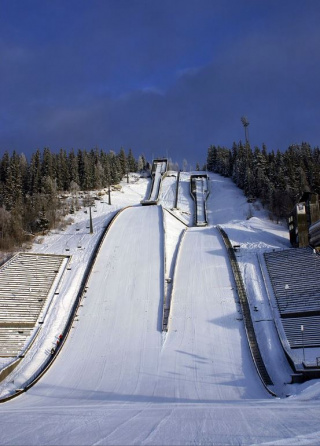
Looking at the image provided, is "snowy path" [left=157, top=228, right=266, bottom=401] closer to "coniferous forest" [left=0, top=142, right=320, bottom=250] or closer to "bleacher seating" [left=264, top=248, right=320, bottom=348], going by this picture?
"bleacher seating" [left=264, top=248, right=320, bottom=348]

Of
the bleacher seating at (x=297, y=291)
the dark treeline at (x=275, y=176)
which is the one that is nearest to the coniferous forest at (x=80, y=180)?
the dark treeline at (x=275, y=176)

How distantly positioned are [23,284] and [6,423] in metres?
20.6

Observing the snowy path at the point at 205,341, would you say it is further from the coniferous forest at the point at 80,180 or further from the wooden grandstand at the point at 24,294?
the coniferous forest at the point at 80,180

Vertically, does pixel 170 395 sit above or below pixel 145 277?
below

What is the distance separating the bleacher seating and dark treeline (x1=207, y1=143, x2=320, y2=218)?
59.4 ft

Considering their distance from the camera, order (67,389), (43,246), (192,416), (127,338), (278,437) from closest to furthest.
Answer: (278,437) → (192,416) → (67,389) → (127,338) → (43,246)

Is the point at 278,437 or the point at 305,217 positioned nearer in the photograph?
the point at 278,437

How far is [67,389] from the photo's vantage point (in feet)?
53.0

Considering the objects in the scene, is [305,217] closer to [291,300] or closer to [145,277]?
[291,300]

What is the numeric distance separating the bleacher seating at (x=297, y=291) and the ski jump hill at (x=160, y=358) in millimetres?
1011

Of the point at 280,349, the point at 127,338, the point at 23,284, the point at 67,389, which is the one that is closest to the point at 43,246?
the point at 23,284

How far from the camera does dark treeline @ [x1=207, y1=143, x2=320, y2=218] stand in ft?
160

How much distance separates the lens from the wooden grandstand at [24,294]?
21953 mm

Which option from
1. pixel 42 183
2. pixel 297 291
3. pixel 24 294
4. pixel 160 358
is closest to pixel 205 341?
pixel 160 358
